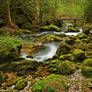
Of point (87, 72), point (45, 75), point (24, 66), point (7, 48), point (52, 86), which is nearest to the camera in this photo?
point (52, 86)

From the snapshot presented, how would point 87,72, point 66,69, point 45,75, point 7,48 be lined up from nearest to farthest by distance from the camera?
point 87,72 < point 66,69 < point 45,75 < point 7,48

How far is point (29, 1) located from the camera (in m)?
21.4

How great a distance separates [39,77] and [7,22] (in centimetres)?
1648

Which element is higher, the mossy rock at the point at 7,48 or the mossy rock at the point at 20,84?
the mossy rock at the point at 7,48

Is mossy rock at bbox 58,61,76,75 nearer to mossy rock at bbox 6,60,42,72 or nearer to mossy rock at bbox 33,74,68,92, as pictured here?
mossy rock at bbox 33,74,68,92

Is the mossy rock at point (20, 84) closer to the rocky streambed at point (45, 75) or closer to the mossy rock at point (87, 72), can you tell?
the rocky streambed at point (45, 75)

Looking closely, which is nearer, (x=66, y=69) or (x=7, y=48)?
(x=66, y=69)

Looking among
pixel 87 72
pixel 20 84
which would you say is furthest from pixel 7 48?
pixel 87 72

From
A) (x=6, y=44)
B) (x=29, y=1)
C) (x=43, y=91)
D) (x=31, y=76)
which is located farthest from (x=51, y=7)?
(x=43, y=91)

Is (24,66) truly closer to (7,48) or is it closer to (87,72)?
(7,48)

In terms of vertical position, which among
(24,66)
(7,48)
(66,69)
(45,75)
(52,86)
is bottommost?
(45,75)

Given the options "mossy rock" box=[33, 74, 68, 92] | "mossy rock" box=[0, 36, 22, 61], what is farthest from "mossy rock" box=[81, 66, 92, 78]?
"mossy rock" box=[0, 36, 22, 61]

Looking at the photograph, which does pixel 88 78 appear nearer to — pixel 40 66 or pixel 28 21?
pixel 40 66

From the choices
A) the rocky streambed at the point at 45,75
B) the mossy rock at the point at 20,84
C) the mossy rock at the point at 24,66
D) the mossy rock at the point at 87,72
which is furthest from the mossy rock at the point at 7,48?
the mossy rock at the point at 87,72
